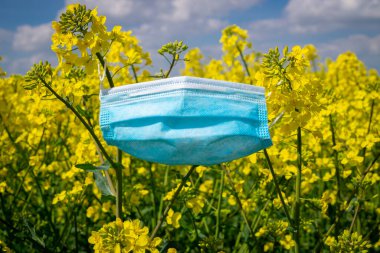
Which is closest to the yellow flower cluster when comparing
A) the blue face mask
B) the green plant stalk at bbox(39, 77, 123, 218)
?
the green plant stalk at bbox(39, 77, 123, 218)

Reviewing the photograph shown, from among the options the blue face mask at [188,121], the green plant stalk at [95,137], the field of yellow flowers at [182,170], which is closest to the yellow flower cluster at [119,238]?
the field of yellow flowers at [182,170]

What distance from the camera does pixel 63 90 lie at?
2.29 m

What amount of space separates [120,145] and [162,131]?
229mm

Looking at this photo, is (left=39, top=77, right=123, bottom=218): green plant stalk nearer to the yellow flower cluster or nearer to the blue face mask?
the blue face mask

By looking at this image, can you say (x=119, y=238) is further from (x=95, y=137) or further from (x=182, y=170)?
(x=182, y=170)

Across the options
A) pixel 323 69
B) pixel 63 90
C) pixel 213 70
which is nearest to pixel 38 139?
pixel 63 90

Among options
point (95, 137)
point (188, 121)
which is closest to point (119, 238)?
point (95, 137)

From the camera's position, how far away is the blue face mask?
1.66 m

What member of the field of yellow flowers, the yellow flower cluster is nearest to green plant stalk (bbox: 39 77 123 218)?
the field of yellow flowers

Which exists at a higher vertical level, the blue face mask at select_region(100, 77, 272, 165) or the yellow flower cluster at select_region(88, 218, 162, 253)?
the blue face mask at select_region(100, 77, 272, 165)

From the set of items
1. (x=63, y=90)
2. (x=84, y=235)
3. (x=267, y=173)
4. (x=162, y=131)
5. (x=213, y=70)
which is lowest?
(x=84, y=235)

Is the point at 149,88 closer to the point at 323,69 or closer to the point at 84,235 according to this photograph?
the point at 84,235

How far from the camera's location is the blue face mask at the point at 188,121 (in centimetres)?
166

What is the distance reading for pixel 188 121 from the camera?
168cm
